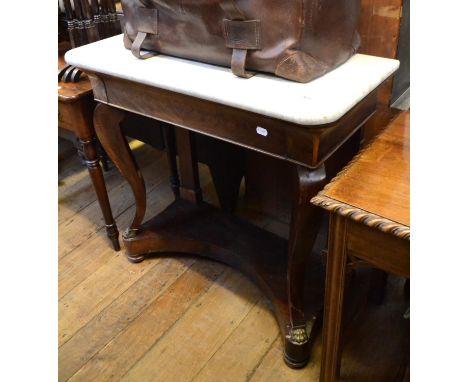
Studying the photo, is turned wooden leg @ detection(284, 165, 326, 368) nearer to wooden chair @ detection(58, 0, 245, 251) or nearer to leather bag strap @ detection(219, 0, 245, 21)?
leather bag strap @ detection(219, 0, 245, 21)

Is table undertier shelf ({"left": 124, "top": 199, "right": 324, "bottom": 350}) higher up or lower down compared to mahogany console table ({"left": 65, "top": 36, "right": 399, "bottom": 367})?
lower down

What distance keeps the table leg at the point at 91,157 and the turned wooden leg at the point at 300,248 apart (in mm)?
715

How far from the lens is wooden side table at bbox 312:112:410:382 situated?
0.70 m

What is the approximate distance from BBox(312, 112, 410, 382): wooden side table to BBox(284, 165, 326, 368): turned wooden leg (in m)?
0.08

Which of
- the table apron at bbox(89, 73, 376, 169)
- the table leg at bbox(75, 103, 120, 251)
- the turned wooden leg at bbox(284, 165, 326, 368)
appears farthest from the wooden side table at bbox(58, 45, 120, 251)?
the turned wooden leg at bbox(284, 165, 326, 368)

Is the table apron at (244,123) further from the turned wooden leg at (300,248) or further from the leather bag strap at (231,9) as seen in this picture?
the leather bag strap at (231,9)

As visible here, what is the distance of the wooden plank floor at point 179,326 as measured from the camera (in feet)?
3.86

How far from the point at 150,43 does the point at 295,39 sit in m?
0.38

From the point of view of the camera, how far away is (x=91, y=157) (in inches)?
54.7

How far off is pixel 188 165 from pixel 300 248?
2.38 ft

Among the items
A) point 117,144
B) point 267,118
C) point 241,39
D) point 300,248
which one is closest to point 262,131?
point 267,118

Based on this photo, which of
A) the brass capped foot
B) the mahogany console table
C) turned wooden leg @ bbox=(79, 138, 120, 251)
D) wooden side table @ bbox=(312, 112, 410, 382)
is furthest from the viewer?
turned wooden leg @ bbox=(79, 138, 120, 251)

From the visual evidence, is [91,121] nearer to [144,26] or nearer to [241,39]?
[144,26]
